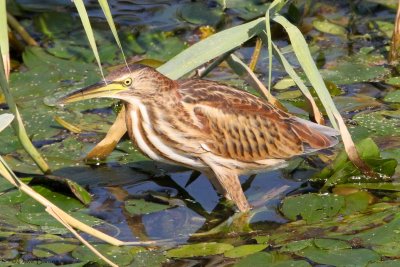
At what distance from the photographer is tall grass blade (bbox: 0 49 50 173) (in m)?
5.00

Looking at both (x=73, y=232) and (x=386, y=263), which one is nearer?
(x=73, y=232)

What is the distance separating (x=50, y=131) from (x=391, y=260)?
288 centimetres

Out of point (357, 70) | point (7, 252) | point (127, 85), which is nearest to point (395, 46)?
point (357, 70)

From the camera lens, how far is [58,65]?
818 cm

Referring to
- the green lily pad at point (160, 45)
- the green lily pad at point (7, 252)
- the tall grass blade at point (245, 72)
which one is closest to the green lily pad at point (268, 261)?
the green lily pad at point (7, 252)

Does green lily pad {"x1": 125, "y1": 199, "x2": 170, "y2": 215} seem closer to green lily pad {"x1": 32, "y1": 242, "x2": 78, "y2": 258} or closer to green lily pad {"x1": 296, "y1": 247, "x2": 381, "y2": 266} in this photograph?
green lily pad {"x1": 32, "y1": 242, "x2": 78, "y2": 258}

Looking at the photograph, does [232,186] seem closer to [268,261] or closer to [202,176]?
[202,176]

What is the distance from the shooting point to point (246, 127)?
6.46 metres

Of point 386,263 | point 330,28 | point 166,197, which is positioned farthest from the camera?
point 330,28

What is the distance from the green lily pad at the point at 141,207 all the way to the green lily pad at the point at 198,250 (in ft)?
1.94

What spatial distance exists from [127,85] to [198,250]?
1120 mm

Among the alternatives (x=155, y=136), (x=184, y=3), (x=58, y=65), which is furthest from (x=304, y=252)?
(x=184, y=3)

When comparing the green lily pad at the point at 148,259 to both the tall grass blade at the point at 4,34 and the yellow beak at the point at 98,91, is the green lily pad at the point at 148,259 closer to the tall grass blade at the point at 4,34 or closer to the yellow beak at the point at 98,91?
the yellow beak at the point at 98,91

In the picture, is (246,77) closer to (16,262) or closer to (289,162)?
(289,162)
